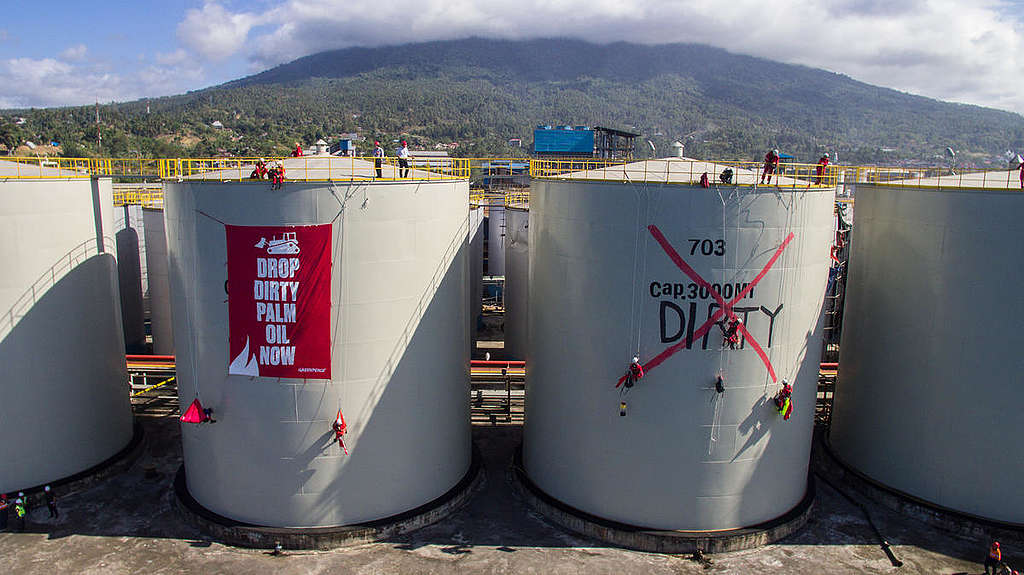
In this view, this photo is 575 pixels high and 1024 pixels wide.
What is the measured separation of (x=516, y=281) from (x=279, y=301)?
39.8 feet

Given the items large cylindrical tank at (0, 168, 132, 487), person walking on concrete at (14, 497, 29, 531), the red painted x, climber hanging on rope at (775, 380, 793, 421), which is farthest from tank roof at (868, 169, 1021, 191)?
person walking on concrete at (14, 497, 29, 531)

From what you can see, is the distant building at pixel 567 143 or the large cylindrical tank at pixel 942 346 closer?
the large cylindrical tank at pixel 942 346

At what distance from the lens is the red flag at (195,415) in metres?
15.8

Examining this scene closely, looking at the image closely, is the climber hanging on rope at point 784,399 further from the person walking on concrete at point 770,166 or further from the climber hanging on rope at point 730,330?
the person walking on concrete at point 770,166

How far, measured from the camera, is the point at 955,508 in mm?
16750

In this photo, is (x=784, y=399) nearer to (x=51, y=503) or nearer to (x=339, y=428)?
(x=339, y=428)

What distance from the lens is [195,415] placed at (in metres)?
15.9

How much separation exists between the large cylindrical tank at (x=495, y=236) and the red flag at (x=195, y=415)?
64.4 feet

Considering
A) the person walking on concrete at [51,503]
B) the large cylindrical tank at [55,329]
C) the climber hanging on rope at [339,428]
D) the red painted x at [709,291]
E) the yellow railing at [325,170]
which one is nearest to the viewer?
the red painted x at [709,291]

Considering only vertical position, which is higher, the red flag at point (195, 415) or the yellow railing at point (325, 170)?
the yellow railing at point (325, 170)

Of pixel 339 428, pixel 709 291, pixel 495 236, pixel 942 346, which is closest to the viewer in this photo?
pixel 709 291

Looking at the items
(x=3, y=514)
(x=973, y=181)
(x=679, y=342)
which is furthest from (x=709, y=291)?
(x=3, y=514)

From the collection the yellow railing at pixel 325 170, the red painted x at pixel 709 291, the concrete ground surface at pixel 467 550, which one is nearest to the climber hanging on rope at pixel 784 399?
the red painted x at pixel 709 291

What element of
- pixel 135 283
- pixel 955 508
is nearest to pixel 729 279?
pixel 955 508
